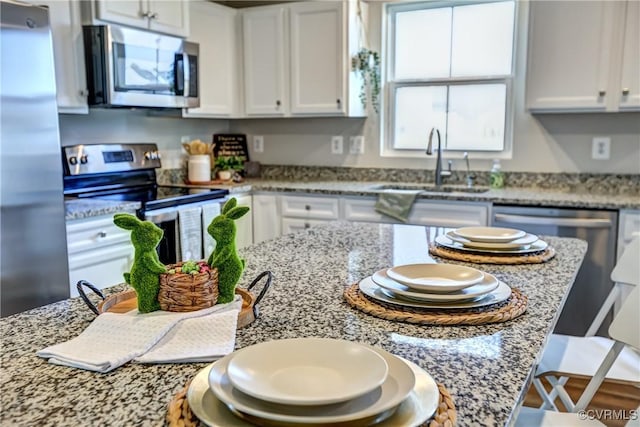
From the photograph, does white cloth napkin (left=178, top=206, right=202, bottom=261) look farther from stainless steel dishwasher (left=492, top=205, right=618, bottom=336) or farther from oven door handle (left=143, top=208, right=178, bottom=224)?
stainless steel dishwasher (left=492, top=205, right=618, bottom=336)

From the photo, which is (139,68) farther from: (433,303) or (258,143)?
(433,303)

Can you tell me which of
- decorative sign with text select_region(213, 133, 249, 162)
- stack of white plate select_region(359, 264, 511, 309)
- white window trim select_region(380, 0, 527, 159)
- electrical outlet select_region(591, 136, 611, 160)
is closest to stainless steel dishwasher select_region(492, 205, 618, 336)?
electrical outlet select_region(591, 136, 611, 160)

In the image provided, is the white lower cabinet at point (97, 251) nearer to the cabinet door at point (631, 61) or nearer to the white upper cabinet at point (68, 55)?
the white upper cabinet at point (68, 55)

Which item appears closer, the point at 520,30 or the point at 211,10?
the point at 520,30

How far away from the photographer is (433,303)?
3.73 feet

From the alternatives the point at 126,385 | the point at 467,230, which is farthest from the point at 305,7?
the point at 126,385

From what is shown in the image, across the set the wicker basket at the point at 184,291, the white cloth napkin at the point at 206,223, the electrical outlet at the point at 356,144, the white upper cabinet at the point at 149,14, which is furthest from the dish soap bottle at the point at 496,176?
the wicker basket at the point at 184,291

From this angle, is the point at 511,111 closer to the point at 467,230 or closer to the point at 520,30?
the point at 520,30

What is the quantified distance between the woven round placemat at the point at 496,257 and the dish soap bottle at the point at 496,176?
1.94 meters

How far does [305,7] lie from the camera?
372cm

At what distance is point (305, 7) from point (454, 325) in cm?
313

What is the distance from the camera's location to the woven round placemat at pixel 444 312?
1058 millimetres

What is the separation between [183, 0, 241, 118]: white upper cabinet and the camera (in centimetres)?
372

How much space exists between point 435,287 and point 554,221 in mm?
1991
